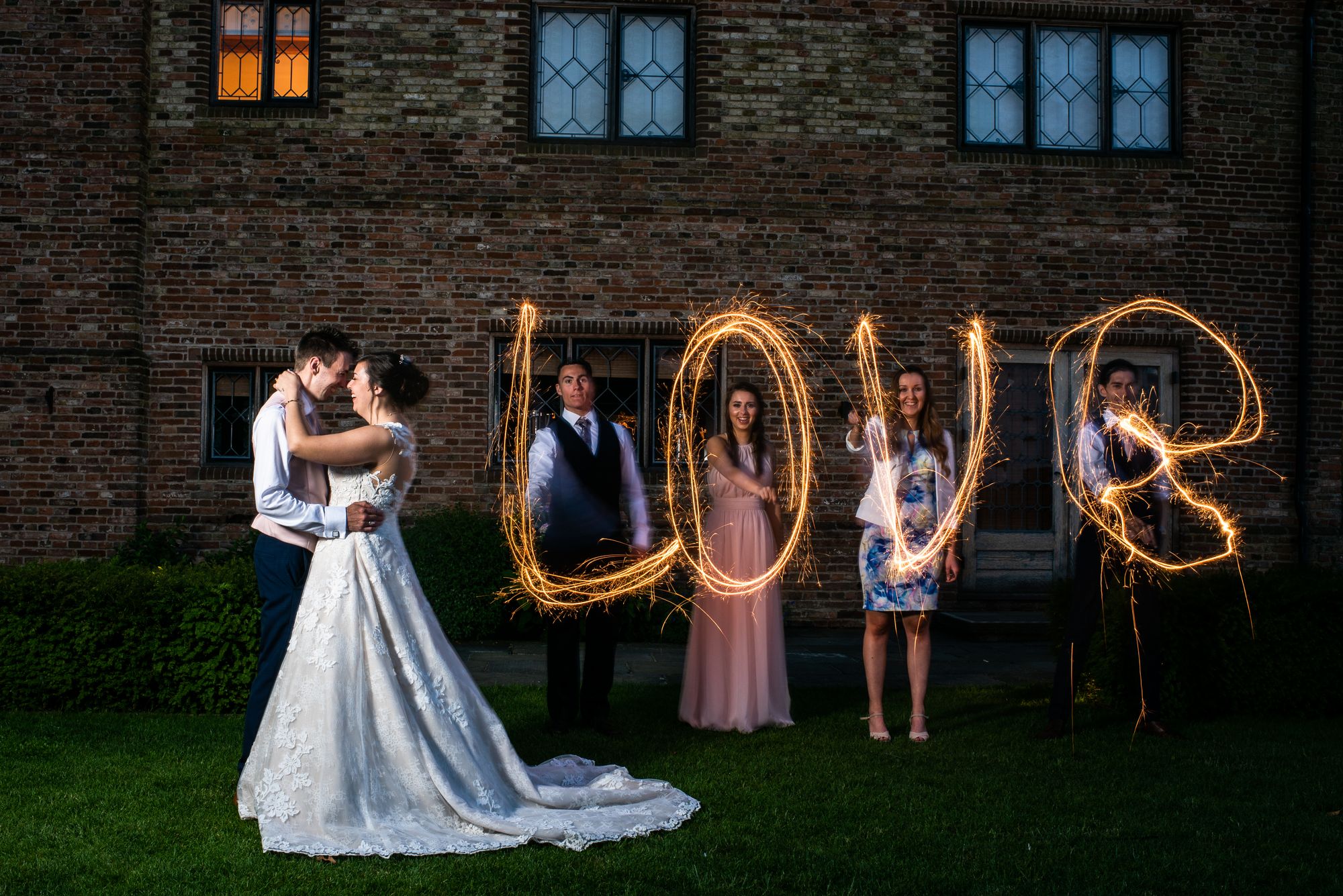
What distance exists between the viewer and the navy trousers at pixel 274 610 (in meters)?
4.76

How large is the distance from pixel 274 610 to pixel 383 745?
33.5 inches

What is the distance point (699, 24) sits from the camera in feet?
37.0

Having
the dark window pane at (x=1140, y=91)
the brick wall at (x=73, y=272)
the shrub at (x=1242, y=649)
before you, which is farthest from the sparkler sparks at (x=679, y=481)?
the dark window pane at (x=1140, y=91)

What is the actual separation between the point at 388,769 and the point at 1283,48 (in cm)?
1205

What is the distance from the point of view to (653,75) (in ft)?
37.5

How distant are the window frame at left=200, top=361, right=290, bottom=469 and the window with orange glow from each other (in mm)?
2735

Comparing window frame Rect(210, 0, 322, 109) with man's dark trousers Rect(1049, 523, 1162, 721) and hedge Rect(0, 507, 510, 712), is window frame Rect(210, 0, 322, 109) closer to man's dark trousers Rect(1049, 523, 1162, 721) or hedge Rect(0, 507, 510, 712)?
hedge Rect(0, 507, 510, 712)

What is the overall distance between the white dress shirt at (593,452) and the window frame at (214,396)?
547 centimetres

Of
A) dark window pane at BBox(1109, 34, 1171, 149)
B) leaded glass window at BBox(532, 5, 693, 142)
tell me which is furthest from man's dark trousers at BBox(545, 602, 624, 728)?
dark window pane at BBox(1109, 34, 1171, 149)

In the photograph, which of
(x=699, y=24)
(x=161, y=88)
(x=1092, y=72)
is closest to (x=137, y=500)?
(x=161, y=88)

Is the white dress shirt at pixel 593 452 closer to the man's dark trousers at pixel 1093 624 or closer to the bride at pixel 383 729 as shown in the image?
the bride at pixel 383 729

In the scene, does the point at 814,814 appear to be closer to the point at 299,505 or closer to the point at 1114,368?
the point at 299,505

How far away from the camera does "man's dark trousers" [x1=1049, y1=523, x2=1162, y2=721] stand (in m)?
6.42

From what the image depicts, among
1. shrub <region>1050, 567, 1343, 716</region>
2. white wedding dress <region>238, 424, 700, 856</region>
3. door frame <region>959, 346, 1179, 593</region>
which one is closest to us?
white wedding dress <region>238, 424, 700, 856</region>
